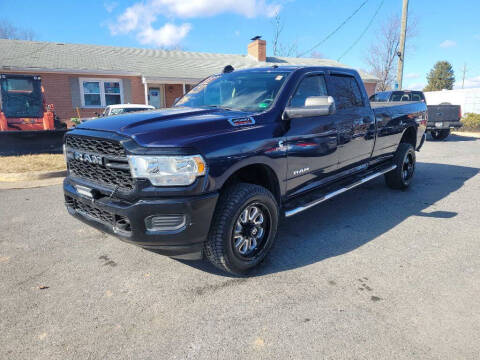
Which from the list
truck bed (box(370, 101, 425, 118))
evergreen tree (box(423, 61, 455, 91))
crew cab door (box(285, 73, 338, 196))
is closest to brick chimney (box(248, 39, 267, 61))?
truck bed (box(370, 101, 425, 118))

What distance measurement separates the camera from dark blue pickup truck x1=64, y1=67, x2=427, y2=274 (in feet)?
8.43

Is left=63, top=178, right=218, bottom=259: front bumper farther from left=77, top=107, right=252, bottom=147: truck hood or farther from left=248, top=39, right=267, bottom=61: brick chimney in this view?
left=248, top=39, right=267, bottom=61: brick chimney

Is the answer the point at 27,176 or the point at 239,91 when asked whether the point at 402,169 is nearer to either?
the point at 239,91

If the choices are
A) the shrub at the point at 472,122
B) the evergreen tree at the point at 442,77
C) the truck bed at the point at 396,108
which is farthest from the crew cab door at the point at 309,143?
the evergreen tree at the point at 442,77

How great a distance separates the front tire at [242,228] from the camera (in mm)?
2842

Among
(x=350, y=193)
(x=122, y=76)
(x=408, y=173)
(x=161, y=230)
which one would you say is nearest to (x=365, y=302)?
(x=161, y=230)

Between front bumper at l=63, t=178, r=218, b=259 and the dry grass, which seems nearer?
front bumper at l=63, t=178, r=218, b=259

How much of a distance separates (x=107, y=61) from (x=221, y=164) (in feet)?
62.1

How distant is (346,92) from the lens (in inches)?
180

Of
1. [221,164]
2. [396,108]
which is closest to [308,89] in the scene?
[221,164]

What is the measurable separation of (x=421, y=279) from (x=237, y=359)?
1948 mm

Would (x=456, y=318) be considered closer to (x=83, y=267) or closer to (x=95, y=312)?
(x=95, y=312)

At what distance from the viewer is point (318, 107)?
3.19 m

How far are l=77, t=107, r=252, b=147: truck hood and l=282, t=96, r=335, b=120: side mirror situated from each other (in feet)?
1.35
